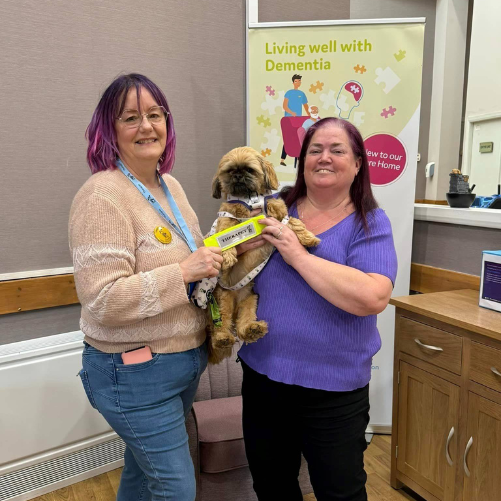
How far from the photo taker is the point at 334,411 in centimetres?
120

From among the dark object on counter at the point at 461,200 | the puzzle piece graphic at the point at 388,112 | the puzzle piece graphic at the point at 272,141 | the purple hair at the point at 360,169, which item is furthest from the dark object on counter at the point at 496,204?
the purple hair at the point at 360,169

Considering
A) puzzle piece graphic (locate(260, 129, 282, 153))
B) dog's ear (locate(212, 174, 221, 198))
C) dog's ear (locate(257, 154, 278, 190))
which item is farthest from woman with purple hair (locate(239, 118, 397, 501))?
puzzle piece graphic (locate(260, 129, 282, 153))

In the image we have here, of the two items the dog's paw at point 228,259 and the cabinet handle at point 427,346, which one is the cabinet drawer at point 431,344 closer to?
the cabinet handle at point 427,346

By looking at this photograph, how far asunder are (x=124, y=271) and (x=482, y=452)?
152 cm

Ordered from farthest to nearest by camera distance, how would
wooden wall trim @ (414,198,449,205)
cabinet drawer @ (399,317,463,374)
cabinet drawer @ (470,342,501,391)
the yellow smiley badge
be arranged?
wooden wall trim @ (414,198,449,205), cabinet drawer @ (399,317,463,374), cabinet drawer @ (470,342,501,391), the yellow smiley badge

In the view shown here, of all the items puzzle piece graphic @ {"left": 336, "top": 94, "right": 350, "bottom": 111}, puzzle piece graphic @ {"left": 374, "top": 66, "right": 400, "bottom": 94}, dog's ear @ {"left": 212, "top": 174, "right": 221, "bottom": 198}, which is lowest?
dog's ear @ {"left": 212, "top": 174, "right": 221, "bottom": 198}

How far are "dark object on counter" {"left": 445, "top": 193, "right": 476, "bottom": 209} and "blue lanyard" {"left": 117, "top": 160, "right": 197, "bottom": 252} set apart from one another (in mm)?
1627

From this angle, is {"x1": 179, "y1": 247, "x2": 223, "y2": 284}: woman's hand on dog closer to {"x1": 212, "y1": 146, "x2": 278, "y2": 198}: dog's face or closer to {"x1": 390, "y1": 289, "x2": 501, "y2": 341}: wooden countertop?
{"x1": 212, "y1": 146, "x2": 278, "y2": 198}: dog's face

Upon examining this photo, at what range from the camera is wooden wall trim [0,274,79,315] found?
198cm

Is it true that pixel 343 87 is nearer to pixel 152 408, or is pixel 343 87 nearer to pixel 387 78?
pixel 387 78

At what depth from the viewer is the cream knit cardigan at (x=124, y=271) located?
41.0 inches

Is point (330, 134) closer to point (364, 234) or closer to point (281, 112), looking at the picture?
point (364, 234)

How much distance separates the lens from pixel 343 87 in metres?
2.26

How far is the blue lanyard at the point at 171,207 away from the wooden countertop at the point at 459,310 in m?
1.11
